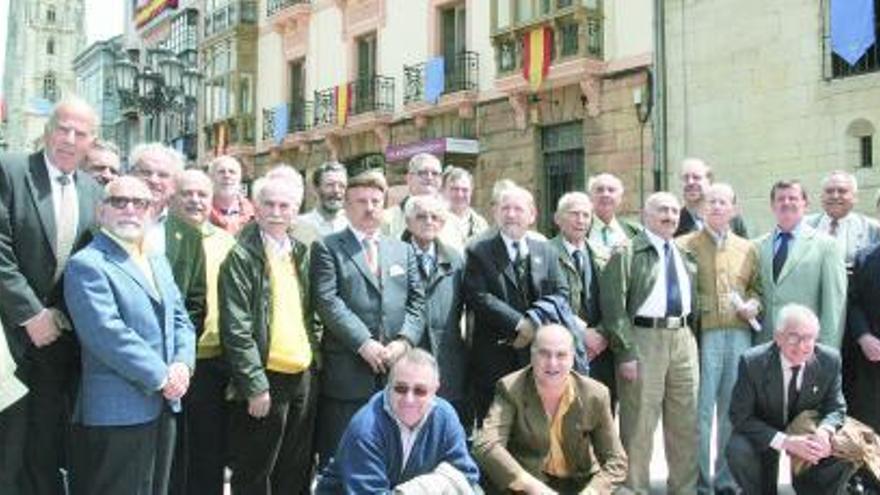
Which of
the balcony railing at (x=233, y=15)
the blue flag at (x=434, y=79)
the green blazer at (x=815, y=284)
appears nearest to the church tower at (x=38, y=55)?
the balcony railing at (x=233, y=15)

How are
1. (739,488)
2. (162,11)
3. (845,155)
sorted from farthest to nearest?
(162,11)
(845,155)
(739,488)

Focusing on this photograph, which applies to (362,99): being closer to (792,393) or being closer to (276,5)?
(276,5)

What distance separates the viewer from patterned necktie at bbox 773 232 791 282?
652 cm

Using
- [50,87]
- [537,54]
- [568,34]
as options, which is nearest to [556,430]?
[568,34]

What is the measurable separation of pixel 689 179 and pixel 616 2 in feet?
34.9

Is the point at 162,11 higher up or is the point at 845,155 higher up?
the point at 162,11

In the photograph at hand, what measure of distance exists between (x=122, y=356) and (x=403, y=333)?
1738 millimetres

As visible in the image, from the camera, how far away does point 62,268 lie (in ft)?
15.2

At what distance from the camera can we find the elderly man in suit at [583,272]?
6.22 metres

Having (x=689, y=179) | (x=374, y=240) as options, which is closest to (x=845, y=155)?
(x=689, y=179)

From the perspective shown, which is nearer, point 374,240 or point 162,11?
point 374,240

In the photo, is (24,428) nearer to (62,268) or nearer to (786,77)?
(62,268)

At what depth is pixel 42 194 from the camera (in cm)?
466

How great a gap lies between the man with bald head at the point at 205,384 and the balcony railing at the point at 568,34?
1280 centimetres
